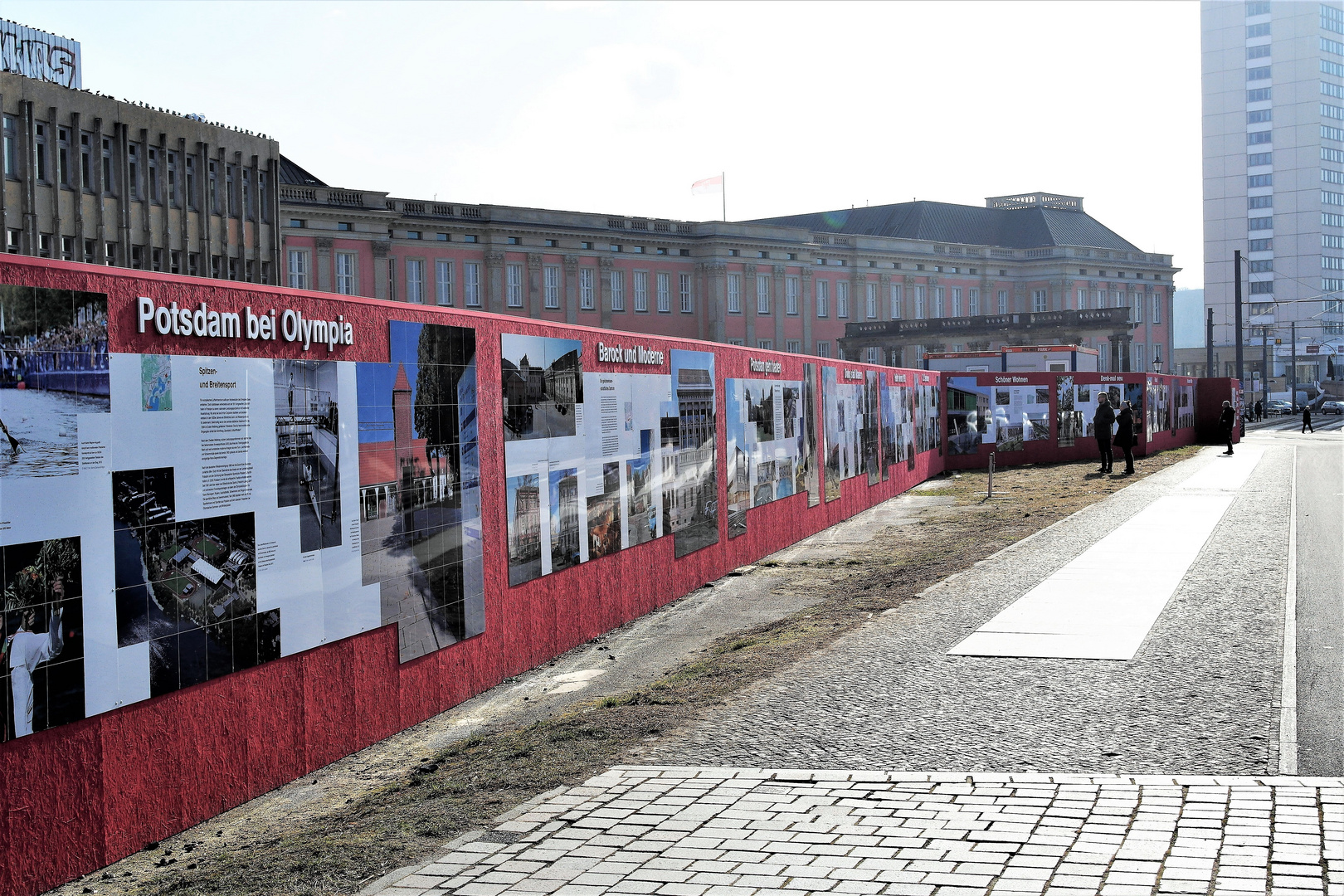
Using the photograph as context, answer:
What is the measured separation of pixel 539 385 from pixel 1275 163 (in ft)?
568

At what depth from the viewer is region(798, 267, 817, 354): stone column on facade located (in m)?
91.2

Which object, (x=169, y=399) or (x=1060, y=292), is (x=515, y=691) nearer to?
(x=169, y=399)

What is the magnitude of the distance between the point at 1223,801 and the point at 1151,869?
3.46ft

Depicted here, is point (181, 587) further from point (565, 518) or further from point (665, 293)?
point (665, 293)

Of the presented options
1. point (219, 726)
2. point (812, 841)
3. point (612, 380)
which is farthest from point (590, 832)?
point (612, 380)

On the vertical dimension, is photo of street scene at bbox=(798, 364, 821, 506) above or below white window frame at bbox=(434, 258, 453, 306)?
below

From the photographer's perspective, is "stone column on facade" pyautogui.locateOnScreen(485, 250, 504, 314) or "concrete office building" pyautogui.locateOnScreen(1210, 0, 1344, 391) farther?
"concrete office building" pyautogui.locateOnScreen(1210, 0, 1344, 391)

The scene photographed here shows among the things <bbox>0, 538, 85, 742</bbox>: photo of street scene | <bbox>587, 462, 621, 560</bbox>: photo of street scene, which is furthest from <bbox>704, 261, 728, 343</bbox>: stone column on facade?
<bbox>0, 538, 85, 742</bbox>: photo of street scene

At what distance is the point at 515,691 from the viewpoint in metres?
9.51

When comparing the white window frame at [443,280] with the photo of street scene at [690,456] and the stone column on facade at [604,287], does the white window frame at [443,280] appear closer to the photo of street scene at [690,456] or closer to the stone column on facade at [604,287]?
the stone column on facade at [604,287]

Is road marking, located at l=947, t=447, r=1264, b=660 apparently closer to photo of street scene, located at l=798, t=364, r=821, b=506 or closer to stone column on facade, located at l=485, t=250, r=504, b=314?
photo of street scene, located at l=798, t=364, r=821, b=506

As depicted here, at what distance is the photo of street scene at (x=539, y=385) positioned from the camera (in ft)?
32.4

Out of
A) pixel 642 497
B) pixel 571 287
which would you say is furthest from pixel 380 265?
pixel 642 497

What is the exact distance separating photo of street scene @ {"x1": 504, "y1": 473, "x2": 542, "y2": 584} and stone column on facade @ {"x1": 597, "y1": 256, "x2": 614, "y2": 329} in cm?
6994
